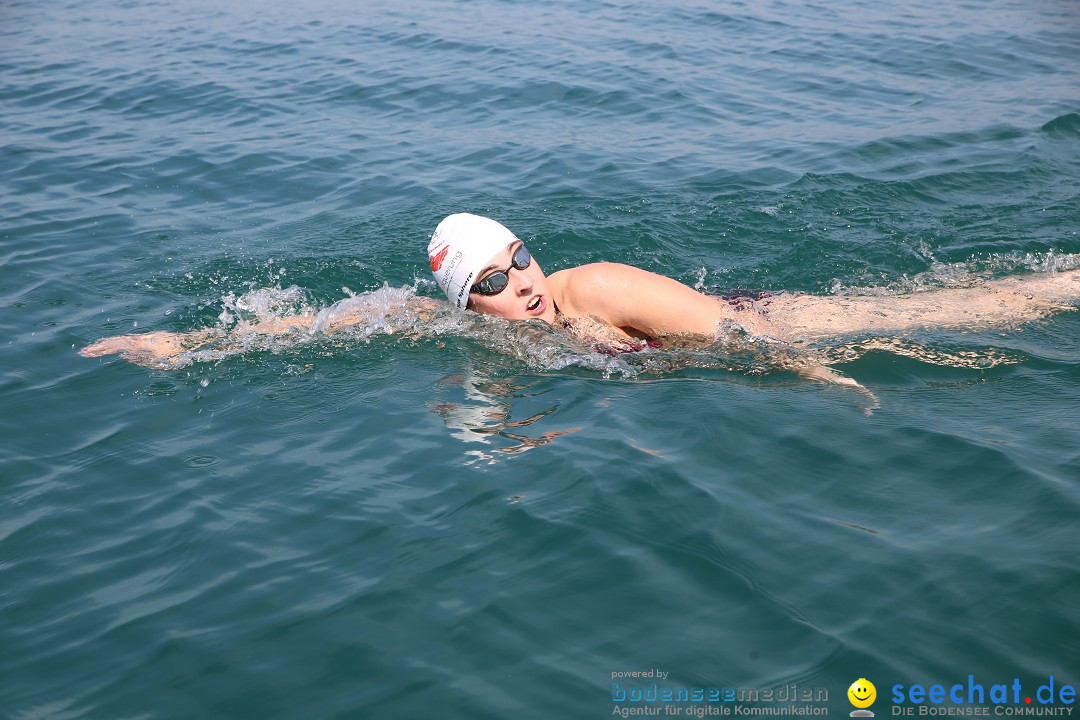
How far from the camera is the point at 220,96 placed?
1378cm

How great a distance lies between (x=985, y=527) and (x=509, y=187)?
674cm

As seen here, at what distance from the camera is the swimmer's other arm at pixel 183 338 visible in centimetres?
650

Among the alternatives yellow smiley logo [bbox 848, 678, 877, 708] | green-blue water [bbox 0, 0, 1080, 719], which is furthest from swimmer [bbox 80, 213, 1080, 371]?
yellow smiley logo [bbox 848, 678, 877, 708]

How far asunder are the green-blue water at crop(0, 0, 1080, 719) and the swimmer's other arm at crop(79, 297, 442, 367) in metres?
0.17

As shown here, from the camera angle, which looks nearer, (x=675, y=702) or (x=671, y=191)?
(x=675, y=702)

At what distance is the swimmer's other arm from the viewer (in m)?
6.50

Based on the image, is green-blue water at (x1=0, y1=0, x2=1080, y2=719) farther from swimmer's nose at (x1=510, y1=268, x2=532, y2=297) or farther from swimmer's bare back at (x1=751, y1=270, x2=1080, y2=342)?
swimmer's nose at (x1=510, y1=268, x2=532, y2=297)

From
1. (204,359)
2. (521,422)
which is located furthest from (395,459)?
(204,359)

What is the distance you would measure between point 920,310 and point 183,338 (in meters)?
5.22

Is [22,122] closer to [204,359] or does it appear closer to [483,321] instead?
[204,359]

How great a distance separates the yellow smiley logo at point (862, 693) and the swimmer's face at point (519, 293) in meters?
3.20

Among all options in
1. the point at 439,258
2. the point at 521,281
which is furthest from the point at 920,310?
the point at 439,258

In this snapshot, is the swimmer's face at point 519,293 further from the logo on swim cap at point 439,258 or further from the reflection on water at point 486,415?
the reflection on water at point 486,415

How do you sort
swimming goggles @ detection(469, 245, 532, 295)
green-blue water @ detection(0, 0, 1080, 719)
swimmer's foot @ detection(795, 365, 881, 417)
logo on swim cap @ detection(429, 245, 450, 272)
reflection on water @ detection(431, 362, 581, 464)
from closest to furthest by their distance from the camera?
green-blue water @ detection(0, 0, 1080, 719) < reflection on water @ detection(431, 362, 581, 464) < swimmer's foot @ detection(795, 365, 881, 417) < swimming goggles @ detection(469, 245, 532, 295) < logo on swim cap @ detection(429, 245, 450, 272)
